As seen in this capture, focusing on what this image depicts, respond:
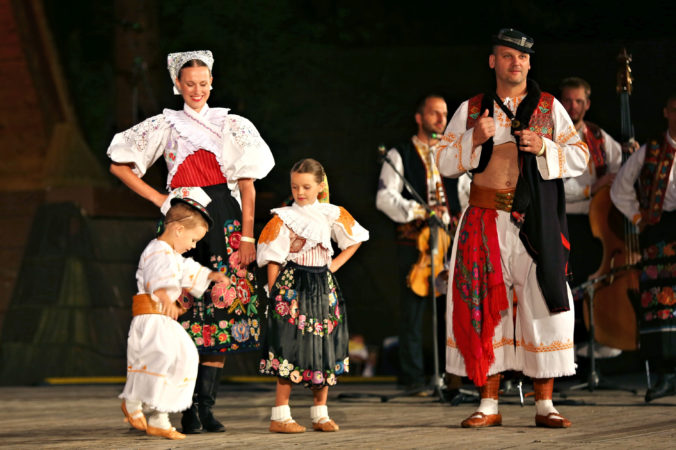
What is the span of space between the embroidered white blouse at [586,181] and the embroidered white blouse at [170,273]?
3.03 metres

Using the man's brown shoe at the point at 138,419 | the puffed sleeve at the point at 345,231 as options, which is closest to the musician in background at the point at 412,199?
the puffed sleeve at the point at 345,231

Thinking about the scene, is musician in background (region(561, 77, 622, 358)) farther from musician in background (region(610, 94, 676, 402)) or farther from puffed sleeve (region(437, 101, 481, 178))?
puffed sleeve (region(437, 101, 481, 178))

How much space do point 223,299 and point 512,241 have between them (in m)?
1.26

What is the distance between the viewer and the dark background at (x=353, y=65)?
8414mm

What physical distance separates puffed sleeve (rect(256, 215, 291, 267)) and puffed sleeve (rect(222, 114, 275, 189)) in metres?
0.24

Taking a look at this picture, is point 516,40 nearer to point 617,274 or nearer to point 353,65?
point 617,274

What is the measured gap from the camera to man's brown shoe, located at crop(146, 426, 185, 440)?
4.50 meters

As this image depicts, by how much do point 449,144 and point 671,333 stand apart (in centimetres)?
194

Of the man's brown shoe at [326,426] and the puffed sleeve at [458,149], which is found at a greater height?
the puffed sleeve at [458,149]

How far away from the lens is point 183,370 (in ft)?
14.7

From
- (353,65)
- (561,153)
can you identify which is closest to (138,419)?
(561,153)

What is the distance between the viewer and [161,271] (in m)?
4.45

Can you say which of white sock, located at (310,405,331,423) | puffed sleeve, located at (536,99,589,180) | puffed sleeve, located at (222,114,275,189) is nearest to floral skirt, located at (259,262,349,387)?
white sock, located at (310,405,331,423)

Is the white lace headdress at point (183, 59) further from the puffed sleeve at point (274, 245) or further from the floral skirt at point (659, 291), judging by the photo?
the floral skirt at point (659, 291)
